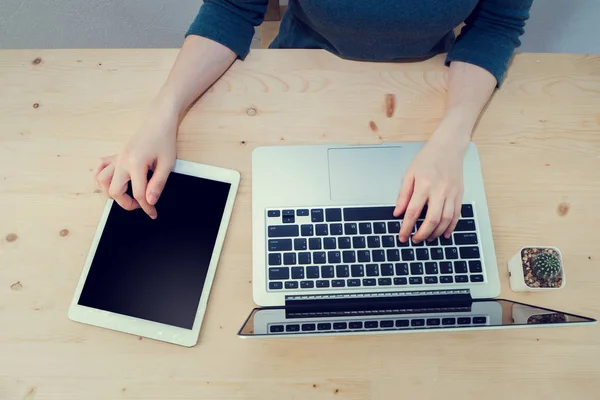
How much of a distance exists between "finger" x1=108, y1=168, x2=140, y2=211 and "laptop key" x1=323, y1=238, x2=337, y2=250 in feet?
0.99

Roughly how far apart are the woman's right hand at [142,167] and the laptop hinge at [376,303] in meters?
0.26

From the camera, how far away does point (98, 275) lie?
655 mm

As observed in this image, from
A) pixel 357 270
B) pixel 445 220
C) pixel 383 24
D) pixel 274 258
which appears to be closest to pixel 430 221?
pixel 445 220

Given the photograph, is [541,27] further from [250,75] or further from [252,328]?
[252,328]

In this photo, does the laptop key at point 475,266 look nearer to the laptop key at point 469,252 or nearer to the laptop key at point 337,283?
the laptop key at point 469,252

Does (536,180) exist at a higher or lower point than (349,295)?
higher

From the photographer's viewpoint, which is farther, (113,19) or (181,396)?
(113,19)

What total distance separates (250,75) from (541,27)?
0.93 meters

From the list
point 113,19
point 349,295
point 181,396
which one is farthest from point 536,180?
point 113,19

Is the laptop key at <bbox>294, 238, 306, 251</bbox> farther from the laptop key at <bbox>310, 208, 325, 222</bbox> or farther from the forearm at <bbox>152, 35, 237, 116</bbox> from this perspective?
the forearm at <bbox>152, 35, 237, 116</bbox>

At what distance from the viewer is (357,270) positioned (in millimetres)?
645

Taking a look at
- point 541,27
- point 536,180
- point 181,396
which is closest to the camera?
point 181,396

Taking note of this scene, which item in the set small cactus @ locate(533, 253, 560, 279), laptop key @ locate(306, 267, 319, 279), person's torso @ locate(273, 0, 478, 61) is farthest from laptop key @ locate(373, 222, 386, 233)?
person's torso @ locate(273, 0, 478, 61)

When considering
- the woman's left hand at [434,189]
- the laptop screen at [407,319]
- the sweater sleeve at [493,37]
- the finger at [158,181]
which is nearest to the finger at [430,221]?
the woman's left hand at [434,189]
